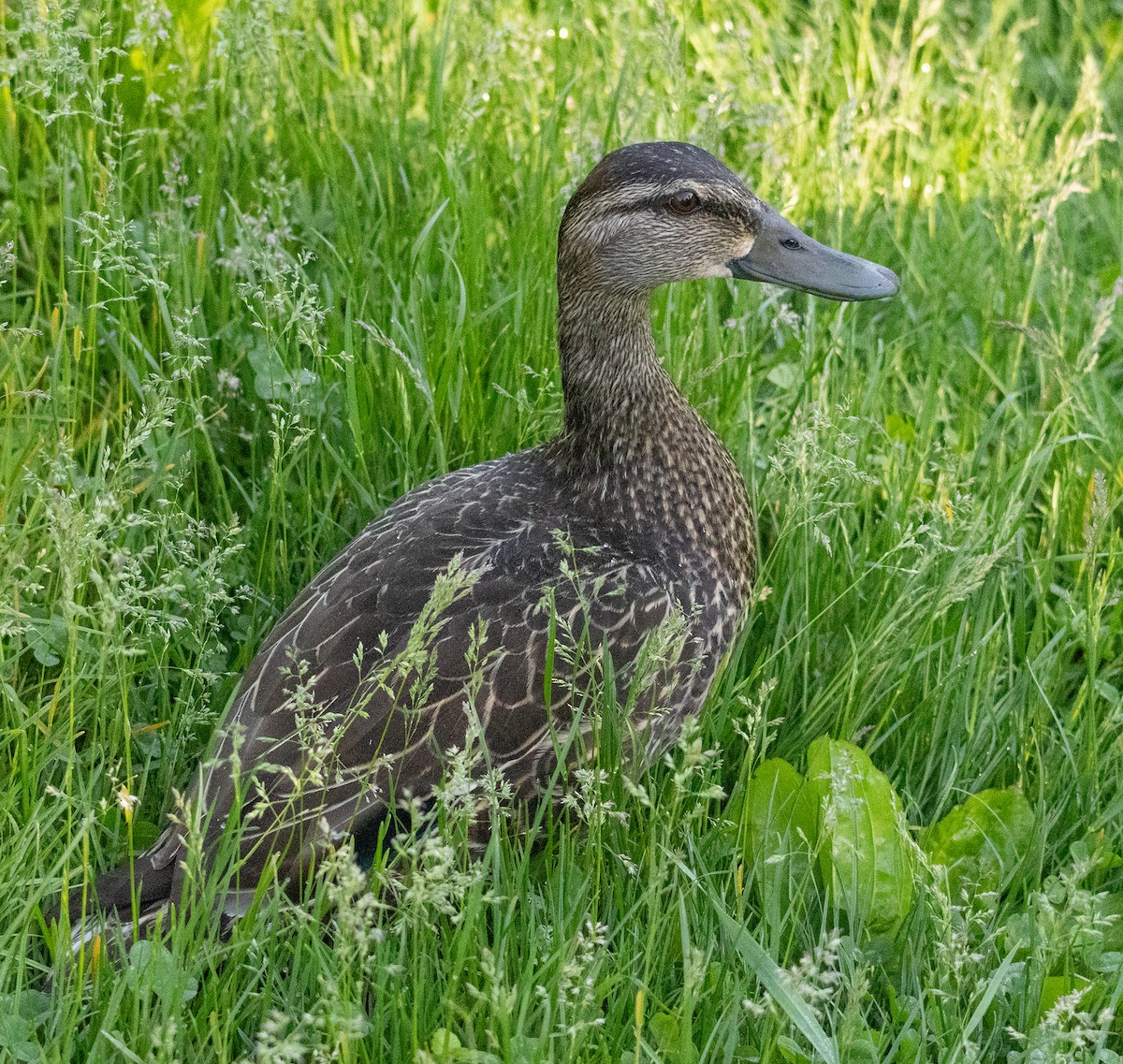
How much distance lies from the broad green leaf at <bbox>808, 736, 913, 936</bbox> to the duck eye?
1.20 m

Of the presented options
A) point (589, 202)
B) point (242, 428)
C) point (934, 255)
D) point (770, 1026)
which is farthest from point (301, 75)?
point (770, 1026)

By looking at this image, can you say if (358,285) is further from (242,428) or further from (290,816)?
(290,816)

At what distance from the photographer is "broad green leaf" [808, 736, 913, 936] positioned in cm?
250

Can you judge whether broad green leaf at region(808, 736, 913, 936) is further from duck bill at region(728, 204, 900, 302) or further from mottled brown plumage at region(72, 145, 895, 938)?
duck bill at region(728, 204, 900, 302)

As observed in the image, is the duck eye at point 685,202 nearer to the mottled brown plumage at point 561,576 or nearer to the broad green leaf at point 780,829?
the mottled brown plumage at point 561,576

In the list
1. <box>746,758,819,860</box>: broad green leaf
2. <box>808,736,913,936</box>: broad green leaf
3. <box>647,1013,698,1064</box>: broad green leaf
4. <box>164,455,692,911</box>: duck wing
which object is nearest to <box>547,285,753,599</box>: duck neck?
<box>164,455,692,911</box>: duck wing

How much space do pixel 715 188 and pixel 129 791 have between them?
5.78 feet

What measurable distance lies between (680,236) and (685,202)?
2.9 inches

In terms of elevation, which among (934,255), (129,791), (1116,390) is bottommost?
(129,791)

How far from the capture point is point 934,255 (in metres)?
4.39

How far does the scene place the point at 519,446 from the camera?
3.55 meters

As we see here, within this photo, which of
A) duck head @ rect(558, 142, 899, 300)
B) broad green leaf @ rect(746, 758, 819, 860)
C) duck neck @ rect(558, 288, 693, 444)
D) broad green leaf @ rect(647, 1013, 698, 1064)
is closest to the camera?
broad green leaf @ rect(647, 1013, 698, 1064)

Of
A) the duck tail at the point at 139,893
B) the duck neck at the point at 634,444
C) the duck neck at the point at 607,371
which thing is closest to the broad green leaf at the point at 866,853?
the duck neck at the point at 634,444

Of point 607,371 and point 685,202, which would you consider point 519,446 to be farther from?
point 685,202
